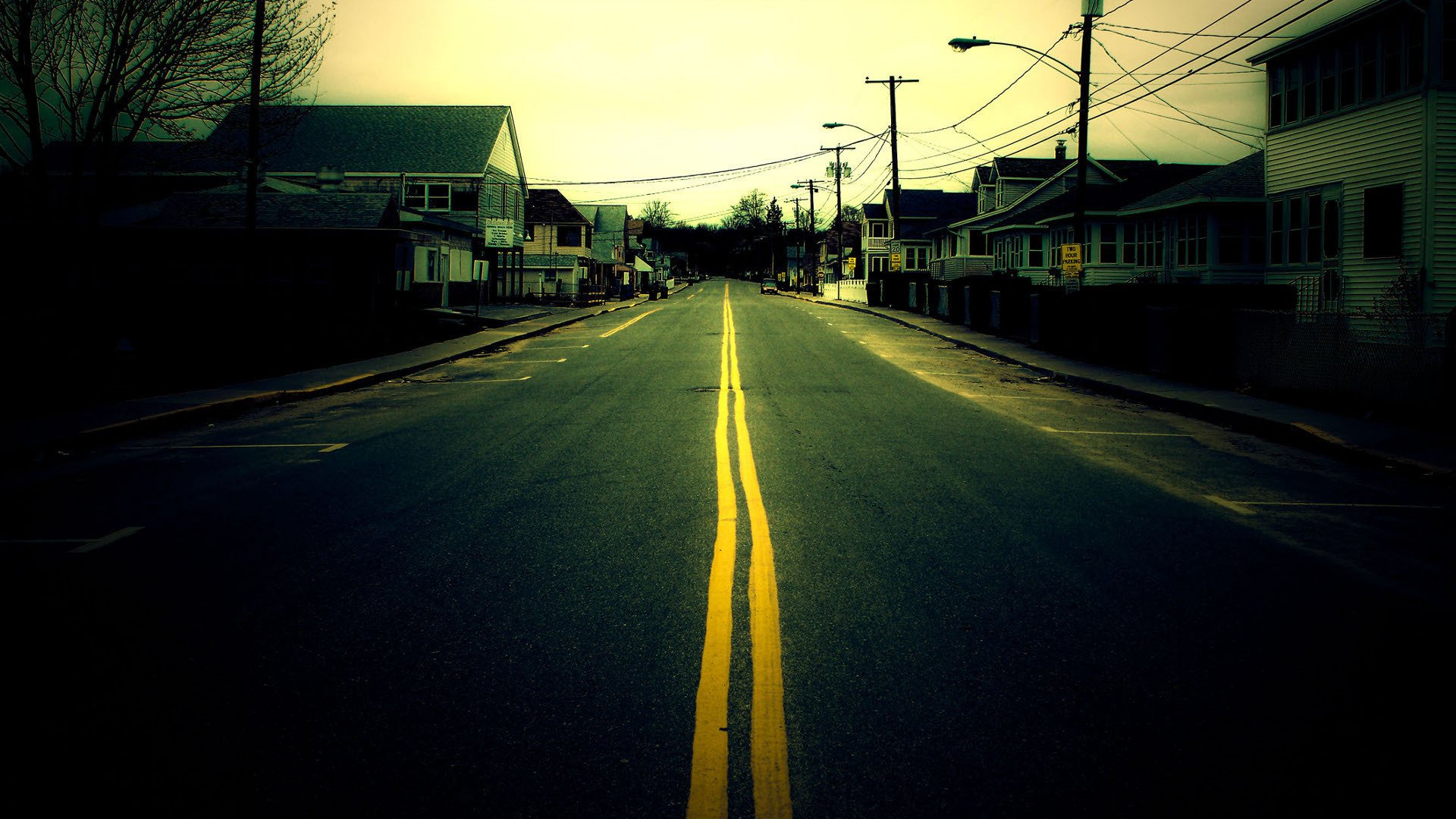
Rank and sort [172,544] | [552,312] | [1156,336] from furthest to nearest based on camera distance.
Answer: [552,312] → [1156,336] → [172,544]

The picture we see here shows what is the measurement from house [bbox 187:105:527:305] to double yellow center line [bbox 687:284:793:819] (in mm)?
40186

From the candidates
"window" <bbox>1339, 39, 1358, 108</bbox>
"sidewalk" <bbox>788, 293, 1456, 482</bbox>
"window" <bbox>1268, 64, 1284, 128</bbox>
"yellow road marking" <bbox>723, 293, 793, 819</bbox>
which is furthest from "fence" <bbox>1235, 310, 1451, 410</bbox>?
"window" <bbox>1268, 64, 1284, 128</bbox>

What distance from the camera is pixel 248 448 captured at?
1083 centimetres

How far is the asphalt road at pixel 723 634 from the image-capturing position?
3.38m

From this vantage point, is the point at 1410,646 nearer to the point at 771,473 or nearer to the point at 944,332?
the point at 771,473

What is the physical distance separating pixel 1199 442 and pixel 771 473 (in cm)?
593

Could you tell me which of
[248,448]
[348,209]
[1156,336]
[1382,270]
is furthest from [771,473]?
[348,209]

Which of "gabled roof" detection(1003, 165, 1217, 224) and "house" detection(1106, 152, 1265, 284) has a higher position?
"gabled roof" detection(1003, 165, 1217, 224)

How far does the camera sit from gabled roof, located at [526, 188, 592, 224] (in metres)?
72.7

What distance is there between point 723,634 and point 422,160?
156 feet

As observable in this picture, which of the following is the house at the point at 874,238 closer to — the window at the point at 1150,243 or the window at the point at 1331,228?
the window at the point at 1150,243

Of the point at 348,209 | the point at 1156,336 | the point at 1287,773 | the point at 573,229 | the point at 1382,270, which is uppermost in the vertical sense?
the point at 573,229

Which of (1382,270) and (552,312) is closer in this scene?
(1382,270)

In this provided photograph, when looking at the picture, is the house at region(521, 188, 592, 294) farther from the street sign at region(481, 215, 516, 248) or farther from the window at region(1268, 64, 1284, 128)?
the window at region(1268, 64, 1284, 128)
